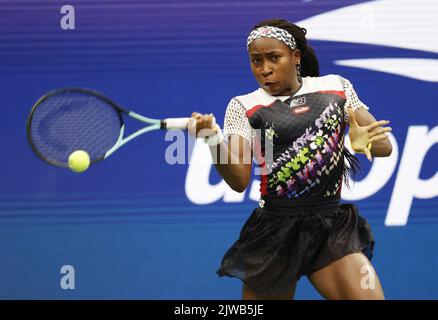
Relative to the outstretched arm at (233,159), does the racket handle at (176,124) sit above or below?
above

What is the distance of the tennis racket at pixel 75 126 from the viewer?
3.69m

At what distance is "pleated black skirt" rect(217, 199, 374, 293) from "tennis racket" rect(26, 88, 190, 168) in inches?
25.4

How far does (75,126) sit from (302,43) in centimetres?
106

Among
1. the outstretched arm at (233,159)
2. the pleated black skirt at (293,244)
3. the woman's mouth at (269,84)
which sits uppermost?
the woman's mouth at (269,84)

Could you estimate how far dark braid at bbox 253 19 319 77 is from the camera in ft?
12.3

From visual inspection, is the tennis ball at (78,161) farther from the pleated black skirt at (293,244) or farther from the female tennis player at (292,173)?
the pleated black skirt at (293,244)

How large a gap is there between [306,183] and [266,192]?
7.2 inches

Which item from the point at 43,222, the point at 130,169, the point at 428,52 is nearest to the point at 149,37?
the point at 130,169

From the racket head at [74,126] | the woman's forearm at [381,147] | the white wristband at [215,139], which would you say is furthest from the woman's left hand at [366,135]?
the racket head at [74,126]

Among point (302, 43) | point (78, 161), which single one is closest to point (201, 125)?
point (78, 161)

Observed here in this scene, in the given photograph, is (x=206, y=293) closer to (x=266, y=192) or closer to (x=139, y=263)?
(x=139, y=263)

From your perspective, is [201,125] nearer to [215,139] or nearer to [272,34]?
[215,139]

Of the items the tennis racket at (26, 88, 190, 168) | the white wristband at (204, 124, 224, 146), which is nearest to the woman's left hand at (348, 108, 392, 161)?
the white wristband at (204, 124, 224, 146)

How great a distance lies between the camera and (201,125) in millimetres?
3271
